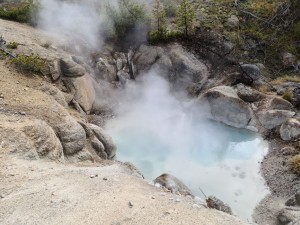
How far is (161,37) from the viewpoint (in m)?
25.5

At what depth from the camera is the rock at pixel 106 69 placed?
23750 millimetres

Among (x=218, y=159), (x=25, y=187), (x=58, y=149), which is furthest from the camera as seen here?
(x=218, y=159)

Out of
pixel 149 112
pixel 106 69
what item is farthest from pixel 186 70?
pixel 106 69

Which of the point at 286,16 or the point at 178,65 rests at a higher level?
the point at 286,16

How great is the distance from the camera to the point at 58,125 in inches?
613

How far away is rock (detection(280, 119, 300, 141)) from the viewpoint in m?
19.3

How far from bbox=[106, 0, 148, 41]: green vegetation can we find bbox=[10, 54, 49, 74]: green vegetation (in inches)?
327

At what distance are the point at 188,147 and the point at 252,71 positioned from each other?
26.8ft

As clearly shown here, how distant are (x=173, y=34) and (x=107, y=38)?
4.78 meters

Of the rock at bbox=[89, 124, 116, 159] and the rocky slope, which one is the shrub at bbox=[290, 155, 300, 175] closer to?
the rocky slope

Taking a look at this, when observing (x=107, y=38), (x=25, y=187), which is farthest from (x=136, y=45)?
(x=25, y=187)

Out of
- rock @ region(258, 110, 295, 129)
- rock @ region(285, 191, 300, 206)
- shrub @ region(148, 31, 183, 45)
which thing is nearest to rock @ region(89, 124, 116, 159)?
rock @ region(285, 191, 300, 206)

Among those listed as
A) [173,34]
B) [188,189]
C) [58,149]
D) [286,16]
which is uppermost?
[286,16]

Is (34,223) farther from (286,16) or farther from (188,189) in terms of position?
(286,16)
